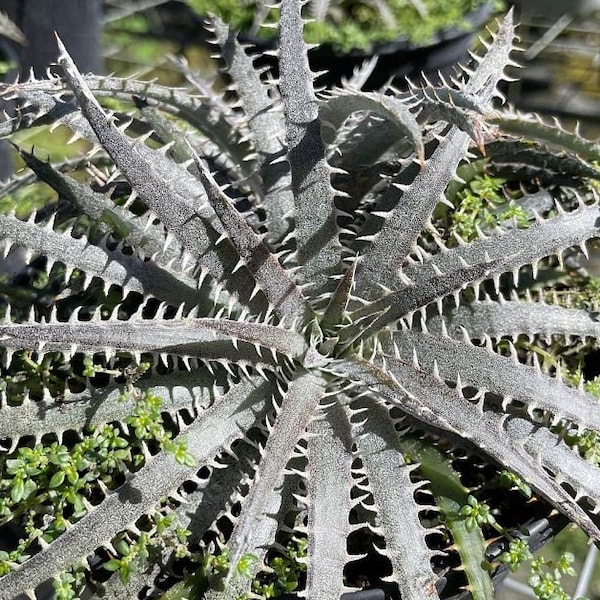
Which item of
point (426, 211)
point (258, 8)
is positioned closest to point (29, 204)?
point (258, 8)

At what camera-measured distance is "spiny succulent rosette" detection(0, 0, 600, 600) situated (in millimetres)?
575

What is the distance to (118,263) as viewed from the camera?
26.5 inches

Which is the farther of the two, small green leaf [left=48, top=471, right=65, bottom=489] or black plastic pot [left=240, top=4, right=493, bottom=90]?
black plastic pot [left=240, top=4, right=493, bottom=90]

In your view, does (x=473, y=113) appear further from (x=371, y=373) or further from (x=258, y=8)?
(x=258, y=8)

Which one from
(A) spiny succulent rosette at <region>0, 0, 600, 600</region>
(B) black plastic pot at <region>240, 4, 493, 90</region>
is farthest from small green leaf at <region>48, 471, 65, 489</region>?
(B) black plastic pot at <region>240, 4, 493, 90</region>

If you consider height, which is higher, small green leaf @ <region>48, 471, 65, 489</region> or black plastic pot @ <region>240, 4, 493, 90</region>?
black plastic pot @ <region>240, 4, 493, 90</region>

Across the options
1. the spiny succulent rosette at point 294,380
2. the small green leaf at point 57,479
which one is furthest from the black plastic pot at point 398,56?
the small green leaf at point 57,479

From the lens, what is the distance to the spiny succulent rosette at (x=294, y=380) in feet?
1.89

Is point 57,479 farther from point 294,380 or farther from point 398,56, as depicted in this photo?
point 398,56

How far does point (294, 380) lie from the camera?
2.07 ft

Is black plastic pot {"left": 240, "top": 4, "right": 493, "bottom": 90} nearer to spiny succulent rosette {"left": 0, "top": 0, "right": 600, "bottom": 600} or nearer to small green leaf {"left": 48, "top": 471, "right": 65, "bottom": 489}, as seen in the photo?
spiny succulent rosette {"left": 0, "top": 0, "right": 600, "bottom": 600}

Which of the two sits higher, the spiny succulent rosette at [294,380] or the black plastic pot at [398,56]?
the black plastic pot at [398,56]

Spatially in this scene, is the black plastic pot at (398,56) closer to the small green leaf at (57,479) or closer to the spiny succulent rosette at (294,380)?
the spiny succulent rosette at (294,380)

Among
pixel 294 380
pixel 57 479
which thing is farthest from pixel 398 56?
pixel 57 479
